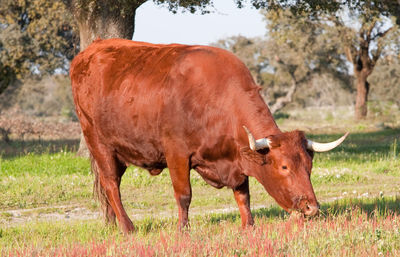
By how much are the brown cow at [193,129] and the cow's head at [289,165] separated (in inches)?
0.4

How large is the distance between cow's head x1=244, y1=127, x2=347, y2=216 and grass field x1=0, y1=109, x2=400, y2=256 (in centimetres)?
27

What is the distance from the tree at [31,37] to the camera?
27969 millimetres

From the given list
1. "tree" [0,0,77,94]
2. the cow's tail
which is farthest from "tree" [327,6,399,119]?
→ the cow's tail

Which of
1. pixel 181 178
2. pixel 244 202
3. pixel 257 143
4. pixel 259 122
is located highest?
pixel 259 122

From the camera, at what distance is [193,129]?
7.26 meters

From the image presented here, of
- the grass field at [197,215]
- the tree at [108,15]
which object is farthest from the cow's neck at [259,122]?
the tree at [108,15]

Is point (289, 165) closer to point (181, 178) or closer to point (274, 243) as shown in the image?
point (274, 243)

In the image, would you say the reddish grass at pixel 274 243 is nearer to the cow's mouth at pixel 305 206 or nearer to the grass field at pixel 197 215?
the grass field at pixel 197 215

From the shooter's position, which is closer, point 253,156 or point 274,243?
point 274,243

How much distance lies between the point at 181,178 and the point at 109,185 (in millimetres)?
1473

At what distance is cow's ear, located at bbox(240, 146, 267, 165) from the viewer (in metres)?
6.77

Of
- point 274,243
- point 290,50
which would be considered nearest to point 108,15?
point 274,243

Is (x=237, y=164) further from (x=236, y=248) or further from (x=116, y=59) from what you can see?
(x=116, y=59)

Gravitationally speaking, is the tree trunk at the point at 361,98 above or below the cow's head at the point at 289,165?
below
